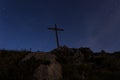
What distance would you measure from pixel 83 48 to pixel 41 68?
363 inches

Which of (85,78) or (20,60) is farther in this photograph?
(20,60)

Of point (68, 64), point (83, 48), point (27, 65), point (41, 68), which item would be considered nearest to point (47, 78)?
point (41, 68)

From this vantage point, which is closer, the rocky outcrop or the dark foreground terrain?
the rocky outcrop

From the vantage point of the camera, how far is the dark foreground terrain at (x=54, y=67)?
648 inches

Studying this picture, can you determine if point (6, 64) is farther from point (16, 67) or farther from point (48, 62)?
point (48, 62)

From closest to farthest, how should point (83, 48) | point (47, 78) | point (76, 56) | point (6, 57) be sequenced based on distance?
point (47, 78)
point (6, 57)
point (76, 56)
point (83, 48)

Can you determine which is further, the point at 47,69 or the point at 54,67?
the point at 54,67

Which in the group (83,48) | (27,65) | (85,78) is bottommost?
(85,78)

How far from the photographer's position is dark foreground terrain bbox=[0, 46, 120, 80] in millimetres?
16469

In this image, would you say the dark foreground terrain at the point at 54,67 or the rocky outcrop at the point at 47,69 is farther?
the dark foreground terrain at the point at 54,67

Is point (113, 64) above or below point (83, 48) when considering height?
below

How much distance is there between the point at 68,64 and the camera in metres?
19.2

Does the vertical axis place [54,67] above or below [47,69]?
above

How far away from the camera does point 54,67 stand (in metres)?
17.3
